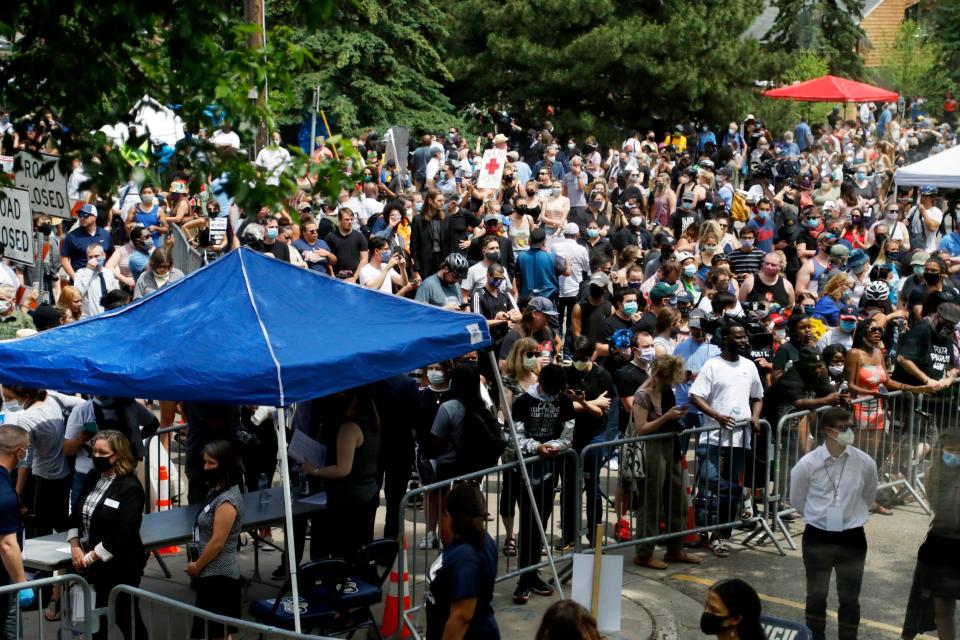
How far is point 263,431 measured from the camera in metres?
11.1

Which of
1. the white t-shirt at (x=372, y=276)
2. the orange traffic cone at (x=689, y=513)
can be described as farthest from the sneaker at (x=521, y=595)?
the white t-shirt at (x=372, y=276)

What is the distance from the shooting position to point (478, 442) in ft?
32.0

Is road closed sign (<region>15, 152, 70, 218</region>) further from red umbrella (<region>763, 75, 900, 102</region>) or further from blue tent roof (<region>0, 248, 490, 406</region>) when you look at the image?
red umbrella (<region>763, 75, 900, 102</region>)

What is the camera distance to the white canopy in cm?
1315

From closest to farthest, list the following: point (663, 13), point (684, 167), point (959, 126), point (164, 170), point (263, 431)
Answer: point (164, 170) → point (263, 431) → point (684, 167) → point (663, 13) → point (959, 126)

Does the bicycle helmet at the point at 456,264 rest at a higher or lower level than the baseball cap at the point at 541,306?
higher

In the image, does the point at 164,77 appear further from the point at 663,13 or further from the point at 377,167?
the point at 663,13

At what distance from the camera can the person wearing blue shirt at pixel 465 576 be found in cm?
689

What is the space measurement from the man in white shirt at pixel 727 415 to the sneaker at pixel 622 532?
0.70 meters

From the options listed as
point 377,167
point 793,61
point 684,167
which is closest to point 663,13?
point 793,61

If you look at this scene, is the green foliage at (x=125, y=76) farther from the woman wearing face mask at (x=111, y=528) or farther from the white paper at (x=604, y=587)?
the white paper at (x=604, y=587)

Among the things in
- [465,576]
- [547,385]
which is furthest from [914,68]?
[465,576]

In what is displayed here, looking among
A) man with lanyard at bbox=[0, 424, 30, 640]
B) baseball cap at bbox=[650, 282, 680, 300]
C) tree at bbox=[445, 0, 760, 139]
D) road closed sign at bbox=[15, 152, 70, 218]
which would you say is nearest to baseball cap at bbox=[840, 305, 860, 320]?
baseball cap at bbox=[650, 282, 680, 300]

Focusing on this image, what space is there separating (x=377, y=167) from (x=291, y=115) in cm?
930
